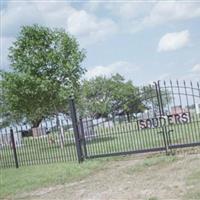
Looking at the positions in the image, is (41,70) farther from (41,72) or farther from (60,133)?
(60,133)

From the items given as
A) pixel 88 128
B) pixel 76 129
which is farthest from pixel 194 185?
pixel 76 129

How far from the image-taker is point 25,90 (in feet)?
88.8

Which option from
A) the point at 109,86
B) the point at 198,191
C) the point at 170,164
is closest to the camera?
the point at 198,191

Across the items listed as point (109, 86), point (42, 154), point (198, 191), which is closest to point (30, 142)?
point (42, 154)

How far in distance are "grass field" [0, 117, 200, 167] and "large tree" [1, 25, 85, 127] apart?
8622 mm

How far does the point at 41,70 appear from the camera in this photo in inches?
1103

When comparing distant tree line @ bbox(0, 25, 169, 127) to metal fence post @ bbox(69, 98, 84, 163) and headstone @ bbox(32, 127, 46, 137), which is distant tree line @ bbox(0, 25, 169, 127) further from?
metal fence post @ bbox(69, 98, 84, 163)

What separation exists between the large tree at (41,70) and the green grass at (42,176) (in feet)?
37.3

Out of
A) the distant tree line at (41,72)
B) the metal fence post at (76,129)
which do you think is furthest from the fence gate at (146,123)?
the distant tree line at (41,72)

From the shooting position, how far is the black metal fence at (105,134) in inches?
550

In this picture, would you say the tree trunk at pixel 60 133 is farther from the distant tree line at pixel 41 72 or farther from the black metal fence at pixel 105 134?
the distant tree line at pixel 41 72

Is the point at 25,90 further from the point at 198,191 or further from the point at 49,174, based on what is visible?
the point at 198,191

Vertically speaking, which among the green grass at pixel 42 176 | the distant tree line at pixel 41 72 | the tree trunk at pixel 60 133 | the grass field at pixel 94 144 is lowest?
the green grass at pixel 42 176

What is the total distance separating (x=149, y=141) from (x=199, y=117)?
3.33 m
